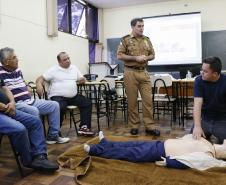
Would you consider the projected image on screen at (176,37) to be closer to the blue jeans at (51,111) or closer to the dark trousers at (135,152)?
the blue jeans at (51,111)

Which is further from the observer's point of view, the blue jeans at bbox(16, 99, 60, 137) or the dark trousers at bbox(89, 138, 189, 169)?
the blue jeans at bbox(16, 99, 60, 137)

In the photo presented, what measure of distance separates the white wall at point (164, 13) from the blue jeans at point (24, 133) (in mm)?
5542

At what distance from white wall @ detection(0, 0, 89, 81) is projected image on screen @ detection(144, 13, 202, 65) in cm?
247

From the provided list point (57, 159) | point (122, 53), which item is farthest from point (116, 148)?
point (122, 53)

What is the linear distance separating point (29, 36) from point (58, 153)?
2.69m

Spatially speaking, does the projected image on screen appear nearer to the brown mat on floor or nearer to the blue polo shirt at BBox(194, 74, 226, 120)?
the blue polo shirt at BBox(194, 74, 226, 120)

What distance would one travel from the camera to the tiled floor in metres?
1.99

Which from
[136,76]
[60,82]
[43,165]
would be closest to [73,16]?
[60,82]

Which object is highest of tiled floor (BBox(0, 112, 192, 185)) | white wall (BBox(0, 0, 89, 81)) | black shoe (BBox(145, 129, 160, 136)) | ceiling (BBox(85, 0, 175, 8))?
ceiling (BBox(85, 0, 175, 8))

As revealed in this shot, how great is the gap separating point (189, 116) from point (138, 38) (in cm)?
178

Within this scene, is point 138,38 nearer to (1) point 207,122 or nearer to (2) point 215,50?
(1) point 207,122

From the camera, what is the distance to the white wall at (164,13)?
6.51 metres

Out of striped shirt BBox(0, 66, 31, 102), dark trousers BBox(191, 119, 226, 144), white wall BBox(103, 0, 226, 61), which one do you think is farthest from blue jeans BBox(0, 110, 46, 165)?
white wall BBox(103, 0, 226, 61)

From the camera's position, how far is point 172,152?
206cm
